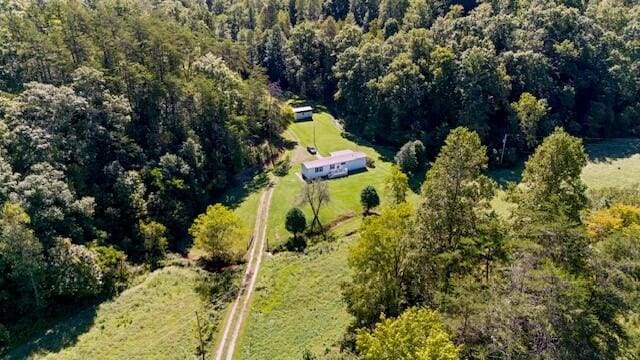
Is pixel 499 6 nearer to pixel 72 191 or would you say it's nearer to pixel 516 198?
pixel 516 198

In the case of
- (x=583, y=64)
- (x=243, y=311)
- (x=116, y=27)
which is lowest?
(x=243, y=311)

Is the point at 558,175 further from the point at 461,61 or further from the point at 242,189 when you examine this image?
the point at 461,61

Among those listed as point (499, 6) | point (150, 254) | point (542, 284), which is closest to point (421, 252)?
point (542, 284)

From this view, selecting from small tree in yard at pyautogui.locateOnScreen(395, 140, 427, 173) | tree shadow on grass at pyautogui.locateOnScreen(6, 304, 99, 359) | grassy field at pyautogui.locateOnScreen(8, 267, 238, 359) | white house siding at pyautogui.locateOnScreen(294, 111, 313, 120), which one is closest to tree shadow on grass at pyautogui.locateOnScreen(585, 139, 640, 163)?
small tree in yard at pyautogui.locateOnScreen(395, 140, 427, 173)

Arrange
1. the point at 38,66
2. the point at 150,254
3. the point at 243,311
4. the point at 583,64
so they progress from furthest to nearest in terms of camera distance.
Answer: the point at 583,64 → the point at 38,66 → the point at 150,254 → the point at 243,311

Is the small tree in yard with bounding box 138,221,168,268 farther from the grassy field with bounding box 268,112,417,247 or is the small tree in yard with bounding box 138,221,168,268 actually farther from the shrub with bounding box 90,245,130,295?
the grassy field with bounding box 268,112,417,247
